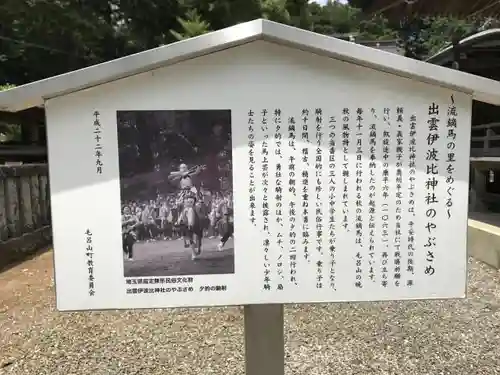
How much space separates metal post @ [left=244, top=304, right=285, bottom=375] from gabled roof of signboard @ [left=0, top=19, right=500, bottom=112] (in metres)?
1.07

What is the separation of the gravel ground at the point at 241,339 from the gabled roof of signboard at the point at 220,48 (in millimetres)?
2064

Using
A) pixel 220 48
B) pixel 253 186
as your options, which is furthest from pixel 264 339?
pixel 220 48

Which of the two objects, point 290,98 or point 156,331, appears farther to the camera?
point 156,331

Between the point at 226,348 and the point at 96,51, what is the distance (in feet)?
29.9

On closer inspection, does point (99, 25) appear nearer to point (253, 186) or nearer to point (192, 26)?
point (192, 26)

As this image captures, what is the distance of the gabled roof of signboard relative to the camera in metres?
1.78

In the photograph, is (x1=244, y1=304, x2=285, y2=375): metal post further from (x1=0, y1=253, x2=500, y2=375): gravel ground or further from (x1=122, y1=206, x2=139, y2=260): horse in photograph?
(x1=0, y1=253, x2=500, y2=375): gravel ground

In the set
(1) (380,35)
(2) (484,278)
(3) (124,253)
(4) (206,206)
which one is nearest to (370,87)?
(4) (206,206)

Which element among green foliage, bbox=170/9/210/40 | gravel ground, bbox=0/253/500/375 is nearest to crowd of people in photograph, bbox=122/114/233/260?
gravel ground, bbox=0/253/500/375

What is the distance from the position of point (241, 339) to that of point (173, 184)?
2122 mm

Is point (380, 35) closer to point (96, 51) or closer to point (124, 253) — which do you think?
point (96, 51)

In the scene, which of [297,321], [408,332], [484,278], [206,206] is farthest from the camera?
[484,278]

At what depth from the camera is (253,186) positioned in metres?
1.88

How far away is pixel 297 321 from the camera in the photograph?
3986 millimetres
